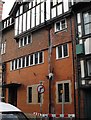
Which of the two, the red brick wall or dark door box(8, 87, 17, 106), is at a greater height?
the red brick wall

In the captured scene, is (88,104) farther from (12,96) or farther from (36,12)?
(12,96)

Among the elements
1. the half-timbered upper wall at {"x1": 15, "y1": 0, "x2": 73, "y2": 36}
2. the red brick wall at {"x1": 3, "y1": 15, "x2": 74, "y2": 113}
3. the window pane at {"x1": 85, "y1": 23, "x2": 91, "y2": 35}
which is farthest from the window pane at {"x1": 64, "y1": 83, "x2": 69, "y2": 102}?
the half-timbered upper wall at {"x1": 15, "y1": 0, "x2": 73, "y2": 36}

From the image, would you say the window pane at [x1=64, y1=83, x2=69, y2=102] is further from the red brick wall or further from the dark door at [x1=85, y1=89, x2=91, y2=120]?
the dark door at [x1=85, y1=89, x2=91, y2=120]

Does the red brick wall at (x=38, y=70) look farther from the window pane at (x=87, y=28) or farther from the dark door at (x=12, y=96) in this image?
the window pane at (x=87, y=28)

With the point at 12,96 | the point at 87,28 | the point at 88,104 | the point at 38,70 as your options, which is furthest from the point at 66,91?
the point at 12,96

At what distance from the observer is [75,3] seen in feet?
65.8

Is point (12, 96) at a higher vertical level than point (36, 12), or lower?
lower

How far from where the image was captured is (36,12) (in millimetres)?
24156

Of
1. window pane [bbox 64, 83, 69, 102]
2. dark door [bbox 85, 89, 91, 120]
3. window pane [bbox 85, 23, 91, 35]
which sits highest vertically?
window pane [bbox 85, 23, 91, 35]

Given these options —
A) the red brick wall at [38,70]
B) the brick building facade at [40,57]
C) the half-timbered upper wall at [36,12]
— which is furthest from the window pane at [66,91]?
the half-timbered upper wall at [36,12]

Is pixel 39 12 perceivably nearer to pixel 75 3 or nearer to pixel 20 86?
pixel 75 3

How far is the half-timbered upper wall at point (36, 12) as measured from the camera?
2172 centimetres

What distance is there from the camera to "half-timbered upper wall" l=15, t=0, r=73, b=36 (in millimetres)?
21716

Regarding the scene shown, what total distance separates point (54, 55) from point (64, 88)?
10.1 ft
